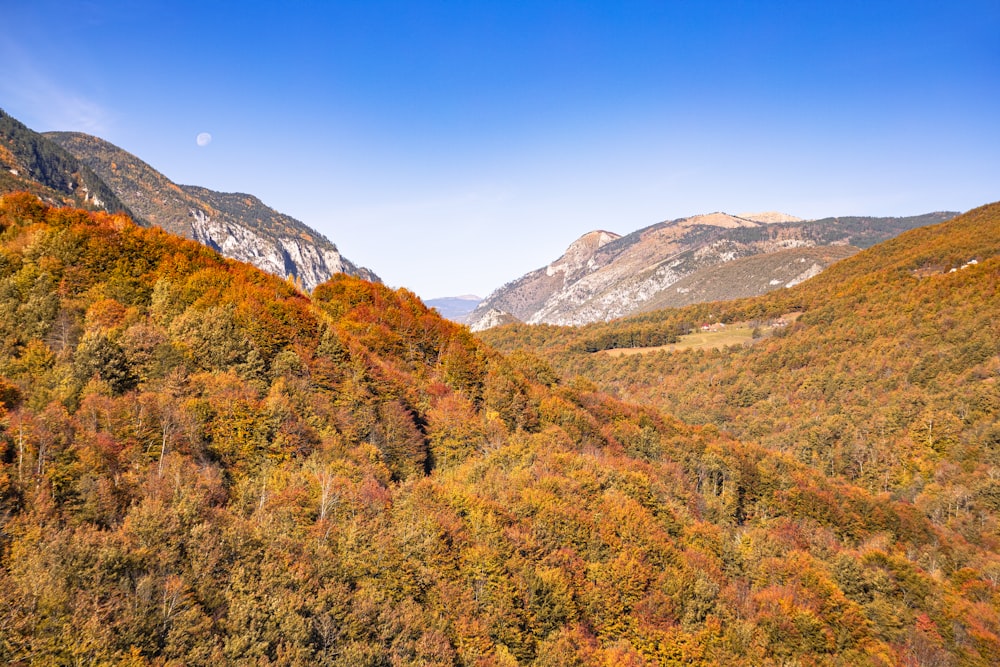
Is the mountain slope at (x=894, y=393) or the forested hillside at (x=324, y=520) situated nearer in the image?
the forested hillside at (x=324, y=520)

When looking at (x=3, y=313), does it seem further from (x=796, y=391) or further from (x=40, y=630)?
(x=796, y=391)

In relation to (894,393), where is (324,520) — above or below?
above

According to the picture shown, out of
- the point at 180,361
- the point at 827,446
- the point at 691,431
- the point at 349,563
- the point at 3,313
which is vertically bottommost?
the point at 827,446

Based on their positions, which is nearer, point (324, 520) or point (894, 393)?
point (324, 520)

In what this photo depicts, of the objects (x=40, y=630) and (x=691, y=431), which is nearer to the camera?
(x=40, y=630)

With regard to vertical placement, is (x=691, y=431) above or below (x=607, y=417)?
below

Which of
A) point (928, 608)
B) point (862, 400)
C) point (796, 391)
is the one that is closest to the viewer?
point (928, 608)

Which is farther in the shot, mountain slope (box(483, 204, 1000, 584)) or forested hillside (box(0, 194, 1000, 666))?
mountain slope (box(483, 204, 1000, 584))

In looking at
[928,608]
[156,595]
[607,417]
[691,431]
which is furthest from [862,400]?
[156,595]
